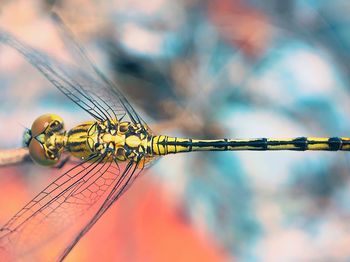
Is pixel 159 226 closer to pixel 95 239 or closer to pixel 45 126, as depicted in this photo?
pixel 95 239

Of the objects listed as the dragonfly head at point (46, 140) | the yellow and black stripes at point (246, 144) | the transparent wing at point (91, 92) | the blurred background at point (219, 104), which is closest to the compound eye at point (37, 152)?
the dragonfly head at point (46, 140)

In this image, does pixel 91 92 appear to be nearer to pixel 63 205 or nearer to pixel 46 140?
pixel 46 140

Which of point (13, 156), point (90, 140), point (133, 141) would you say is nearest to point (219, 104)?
point (133, 141)

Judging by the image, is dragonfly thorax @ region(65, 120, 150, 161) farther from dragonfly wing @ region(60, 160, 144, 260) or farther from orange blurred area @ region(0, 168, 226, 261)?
orange blurred area @ region(0, 168, 226, 261)

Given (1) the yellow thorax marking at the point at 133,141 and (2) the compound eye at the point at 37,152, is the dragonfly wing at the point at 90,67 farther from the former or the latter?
(2) the compound eye at the point at 37,152

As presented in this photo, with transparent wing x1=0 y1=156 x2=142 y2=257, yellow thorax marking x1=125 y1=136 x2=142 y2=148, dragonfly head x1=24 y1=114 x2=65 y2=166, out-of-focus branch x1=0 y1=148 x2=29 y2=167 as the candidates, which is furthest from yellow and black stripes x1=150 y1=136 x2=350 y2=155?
out-of-focus branch x1=0 y1=148 x2=29 y2=167

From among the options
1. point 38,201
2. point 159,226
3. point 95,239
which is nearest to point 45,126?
point 38,201
